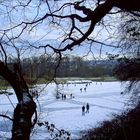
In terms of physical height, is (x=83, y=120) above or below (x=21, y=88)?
below

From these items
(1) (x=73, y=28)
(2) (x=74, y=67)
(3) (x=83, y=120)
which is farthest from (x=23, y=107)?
Answer: (3) (x=83, y=120)

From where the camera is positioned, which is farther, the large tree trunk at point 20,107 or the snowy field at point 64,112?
the snowy field at point 64,112

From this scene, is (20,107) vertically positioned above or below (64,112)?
above

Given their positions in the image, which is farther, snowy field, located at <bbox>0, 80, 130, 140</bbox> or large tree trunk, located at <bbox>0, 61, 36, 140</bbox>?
snowy field, located at <bbox>0, 80, 130, 140</bbox>

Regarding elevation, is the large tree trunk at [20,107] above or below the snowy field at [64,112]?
above

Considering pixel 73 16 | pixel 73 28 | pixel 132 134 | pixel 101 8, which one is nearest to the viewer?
pixel 101 8

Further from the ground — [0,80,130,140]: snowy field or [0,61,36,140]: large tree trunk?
[0,61,36,140]: large tree trunk

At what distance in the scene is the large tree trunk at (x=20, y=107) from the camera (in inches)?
155

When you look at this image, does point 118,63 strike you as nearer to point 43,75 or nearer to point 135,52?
Answer: point 135,52

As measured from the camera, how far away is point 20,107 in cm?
413

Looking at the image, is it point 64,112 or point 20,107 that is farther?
point 64,112

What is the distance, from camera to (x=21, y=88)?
174 inches

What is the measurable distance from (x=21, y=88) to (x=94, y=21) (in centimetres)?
209

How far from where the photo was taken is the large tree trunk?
3.94m
